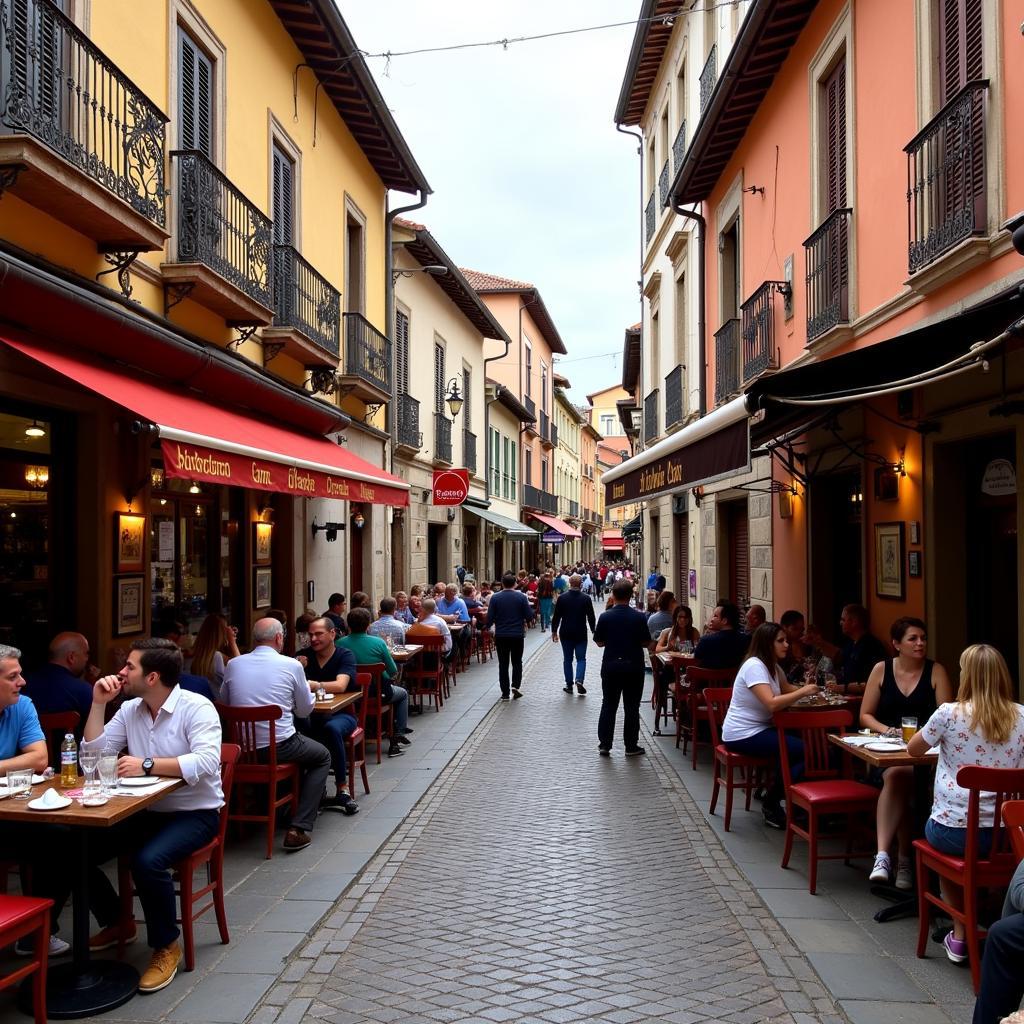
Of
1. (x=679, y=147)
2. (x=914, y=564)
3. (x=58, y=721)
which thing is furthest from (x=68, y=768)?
(x=679, y=147)

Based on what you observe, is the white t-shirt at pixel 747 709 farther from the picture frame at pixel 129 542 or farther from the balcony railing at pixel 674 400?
the balcony railing at pixel 674 400

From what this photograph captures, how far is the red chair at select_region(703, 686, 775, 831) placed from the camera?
6.97 metres

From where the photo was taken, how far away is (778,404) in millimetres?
6512

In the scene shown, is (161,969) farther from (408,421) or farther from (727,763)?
(408,421)

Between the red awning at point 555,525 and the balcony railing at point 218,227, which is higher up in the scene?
the balcony railing at point 218,227

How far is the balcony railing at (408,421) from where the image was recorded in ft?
60.5

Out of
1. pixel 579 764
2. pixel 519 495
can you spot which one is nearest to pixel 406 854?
pixel 579 764

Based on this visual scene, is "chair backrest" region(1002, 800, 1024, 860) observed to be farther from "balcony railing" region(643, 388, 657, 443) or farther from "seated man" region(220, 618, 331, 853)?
"balcony railing" region(643, 388, 657, 443)

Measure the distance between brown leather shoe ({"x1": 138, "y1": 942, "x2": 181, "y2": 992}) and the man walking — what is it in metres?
5.73

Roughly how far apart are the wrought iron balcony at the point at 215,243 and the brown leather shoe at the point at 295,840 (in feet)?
15.5

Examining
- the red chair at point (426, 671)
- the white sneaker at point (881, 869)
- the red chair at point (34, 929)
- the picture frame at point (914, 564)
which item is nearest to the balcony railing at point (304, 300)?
the red chair at point (426, 671)

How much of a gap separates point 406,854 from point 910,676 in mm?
3460

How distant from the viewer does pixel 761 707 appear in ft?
23.0

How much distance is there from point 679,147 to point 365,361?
7.02 m
